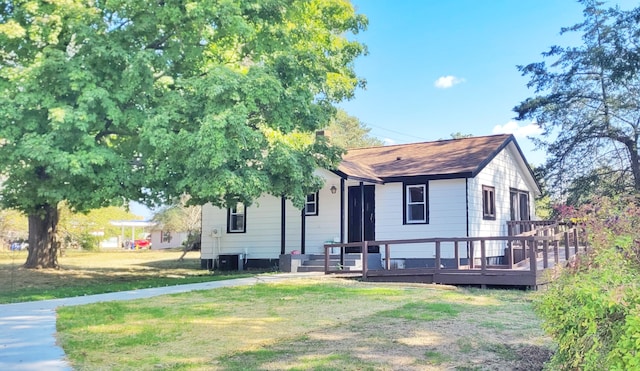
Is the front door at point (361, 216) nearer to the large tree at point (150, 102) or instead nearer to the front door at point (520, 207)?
the large tree at point (150, 102)

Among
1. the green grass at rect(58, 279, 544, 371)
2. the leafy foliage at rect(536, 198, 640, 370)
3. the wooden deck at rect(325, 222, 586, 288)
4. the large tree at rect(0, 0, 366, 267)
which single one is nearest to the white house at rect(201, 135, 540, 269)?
the wooden deck at rect(325, 222, 586, 288)

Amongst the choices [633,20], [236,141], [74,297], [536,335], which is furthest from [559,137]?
[74,297]

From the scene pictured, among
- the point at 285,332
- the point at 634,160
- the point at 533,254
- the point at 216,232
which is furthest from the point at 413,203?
the point at 285,332

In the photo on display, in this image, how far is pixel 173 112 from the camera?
37.2 ft

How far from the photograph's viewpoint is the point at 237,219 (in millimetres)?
19031

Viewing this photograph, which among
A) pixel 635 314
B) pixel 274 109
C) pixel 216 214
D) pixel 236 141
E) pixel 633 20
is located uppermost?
pixel 633 20

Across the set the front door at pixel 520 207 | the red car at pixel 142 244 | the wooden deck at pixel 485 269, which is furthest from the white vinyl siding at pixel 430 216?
the red car at pixel 142 244

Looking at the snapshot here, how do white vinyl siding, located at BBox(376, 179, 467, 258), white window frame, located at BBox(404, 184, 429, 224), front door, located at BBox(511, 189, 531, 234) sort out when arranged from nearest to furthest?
white vinyl siding, located at BBox(376, 179, 467, 258)
white window frame, located at BBox(404, 184, 429, 224)
front door, located at BBox(511, 189, 531, 234)

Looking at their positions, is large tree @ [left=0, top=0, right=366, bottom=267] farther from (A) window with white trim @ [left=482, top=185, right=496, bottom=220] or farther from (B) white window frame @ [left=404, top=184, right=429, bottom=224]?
(A) window with white trim @ [left=482, top=185, right=496, bottom=220]

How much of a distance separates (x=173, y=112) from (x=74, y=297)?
4269 millimetres

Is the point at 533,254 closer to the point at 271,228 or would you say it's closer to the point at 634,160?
the point at 271,228

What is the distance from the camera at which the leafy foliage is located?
3064 mm

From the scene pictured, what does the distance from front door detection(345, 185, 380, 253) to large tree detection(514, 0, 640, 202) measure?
9.57 meters

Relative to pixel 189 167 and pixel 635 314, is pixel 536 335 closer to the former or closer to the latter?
pixel 635 314
